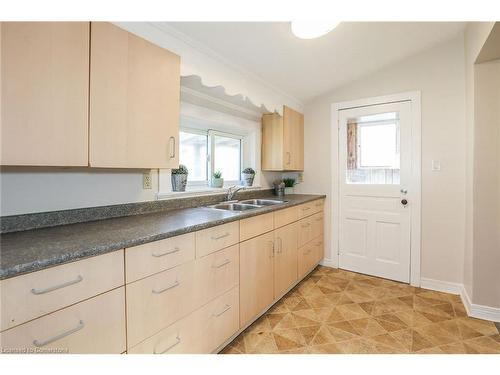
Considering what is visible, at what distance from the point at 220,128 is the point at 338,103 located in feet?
4.82

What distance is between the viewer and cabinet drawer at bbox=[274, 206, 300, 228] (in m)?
2.20

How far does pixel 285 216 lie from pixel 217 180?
0.78 meters

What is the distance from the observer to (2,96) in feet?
3.16

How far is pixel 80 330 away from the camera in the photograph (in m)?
0.94

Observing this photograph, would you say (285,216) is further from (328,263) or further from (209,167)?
(328,263)

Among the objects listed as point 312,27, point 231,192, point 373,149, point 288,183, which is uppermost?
point 312,27

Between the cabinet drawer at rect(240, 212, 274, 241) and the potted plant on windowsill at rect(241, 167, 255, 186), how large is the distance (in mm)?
918

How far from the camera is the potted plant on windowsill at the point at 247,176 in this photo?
2.96 m

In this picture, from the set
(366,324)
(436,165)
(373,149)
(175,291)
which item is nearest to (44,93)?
(175,291)

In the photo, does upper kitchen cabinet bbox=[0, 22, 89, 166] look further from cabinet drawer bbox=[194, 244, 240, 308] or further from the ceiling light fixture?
the ceiling light fixture

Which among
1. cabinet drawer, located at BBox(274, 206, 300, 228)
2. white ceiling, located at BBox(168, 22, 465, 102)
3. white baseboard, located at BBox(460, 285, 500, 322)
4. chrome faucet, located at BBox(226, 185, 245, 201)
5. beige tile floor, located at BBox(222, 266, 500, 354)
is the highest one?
white ceiling, located at BBox(168, 22, 465, 102)

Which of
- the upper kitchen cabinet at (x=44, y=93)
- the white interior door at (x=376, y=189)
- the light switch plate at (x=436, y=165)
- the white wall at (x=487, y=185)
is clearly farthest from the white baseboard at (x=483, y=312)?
the upper kitchen cabinet at (x=44, y=93)

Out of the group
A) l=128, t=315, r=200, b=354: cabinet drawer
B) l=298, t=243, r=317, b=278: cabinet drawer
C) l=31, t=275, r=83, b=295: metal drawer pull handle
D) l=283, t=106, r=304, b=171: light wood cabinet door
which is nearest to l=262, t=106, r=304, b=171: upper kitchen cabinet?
l=283, t=106, r=304, b=171: light wood cabinet door

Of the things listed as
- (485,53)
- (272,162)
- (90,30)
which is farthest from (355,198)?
(90,30)
